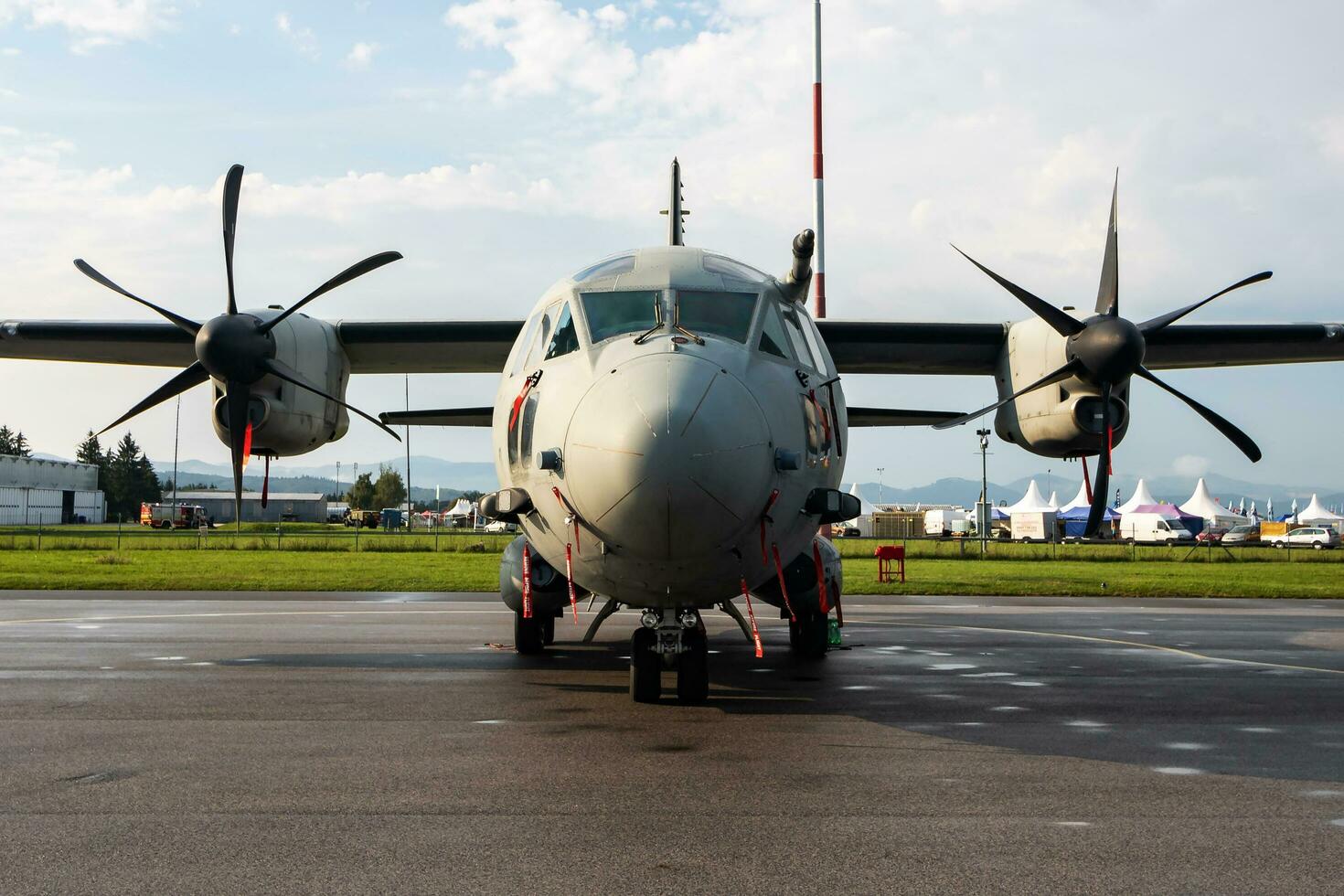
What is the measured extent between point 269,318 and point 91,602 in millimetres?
10003

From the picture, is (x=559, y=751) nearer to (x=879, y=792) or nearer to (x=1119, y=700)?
Result: (x=879, y=792)

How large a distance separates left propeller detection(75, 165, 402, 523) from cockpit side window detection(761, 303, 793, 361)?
624 centimetres

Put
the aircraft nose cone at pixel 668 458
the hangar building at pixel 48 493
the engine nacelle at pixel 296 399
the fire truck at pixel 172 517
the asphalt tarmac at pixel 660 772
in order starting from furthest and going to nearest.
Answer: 1. the fire truck at pixel 172 517
2. the hangar building at pixel 48 493
3. the engine nacelle at pixel 296 399
4. the aircraft nose cone at pixel 668 458
5. the asphalt tarmac at pixel 660 772

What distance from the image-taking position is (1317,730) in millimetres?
8281

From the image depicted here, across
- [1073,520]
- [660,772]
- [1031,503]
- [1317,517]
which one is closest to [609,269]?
[660,772]

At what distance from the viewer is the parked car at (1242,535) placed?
8081 cm

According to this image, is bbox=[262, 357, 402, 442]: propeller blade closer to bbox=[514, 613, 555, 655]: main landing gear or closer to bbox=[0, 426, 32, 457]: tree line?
bbox=[514, 613, 555, 655]: main landing gear

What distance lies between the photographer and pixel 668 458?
693 cm

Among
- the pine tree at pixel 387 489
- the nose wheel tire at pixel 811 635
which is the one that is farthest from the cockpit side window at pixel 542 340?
the pine tree at pixel 387 489

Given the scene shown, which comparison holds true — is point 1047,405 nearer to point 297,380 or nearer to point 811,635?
point 811,635

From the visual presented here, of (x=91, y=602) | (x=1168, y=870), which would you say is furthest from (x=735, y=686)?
(x=91, y=602)

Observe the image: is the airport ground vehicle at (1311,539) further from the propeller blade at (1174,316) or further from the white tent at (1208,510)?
the propeller blade at (1174,316)

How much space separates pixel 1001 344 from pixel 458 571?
2011 cm

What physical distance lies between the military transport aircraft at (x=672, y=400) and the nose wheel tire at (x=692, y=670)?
18mm
